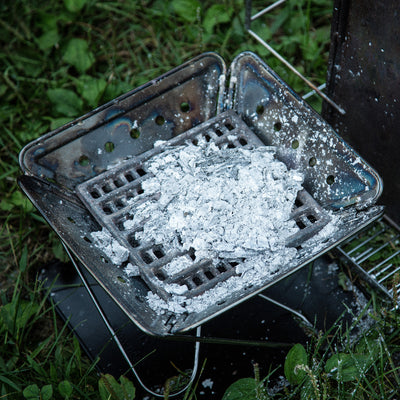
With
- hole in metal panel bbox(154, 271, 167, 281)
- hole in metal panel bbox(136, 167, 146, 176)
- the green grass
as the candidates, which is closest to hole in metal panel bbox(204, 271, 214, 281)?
hole in metal panel bbox(154, 271, 167, 281)

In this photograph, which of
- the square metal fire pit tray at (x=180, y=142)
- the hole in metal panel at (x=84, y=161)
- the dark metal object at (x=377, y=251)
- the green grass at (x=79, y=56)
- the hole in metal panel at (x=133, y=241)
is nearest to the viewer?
the square metal fire pit tray at (x=180, y=142)

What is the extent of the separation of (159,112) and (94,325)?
678 millimetres

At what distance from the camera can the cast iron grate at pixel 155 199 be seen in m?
1.33

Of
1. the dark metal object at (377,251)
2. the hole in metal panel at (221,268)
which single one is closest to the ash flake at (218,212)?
the hole in metal panel at (221,268)

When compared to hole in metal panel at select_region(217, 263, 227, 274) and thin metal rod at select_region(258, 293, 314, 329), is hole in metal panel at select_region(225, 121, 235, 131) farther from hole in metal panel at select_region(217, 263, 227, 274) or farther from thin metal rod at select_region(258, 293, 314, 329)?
thin metal rod at select_region(258, 293, 314, 329)

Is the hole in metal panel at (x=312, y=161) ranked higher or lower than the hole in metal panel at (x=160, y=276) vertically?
higher

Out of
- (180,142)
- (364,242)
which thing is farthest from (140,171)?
(364,242)

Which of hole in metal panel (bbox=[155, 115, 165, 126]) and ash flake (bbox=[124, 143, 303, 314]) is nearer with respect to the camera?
ash flake (bbox=[124, 143, 303, 314])

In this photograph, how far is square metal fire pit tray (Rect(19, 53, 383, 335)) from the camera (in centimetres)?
128

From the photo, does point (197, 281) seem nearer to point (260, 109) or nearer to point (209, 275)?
point (209, 275)

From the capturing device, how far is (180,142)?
153cm

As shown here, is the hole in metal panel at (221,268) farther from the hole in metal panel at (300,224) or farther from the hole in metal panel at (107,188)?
the hole in metal panel at (107,188)

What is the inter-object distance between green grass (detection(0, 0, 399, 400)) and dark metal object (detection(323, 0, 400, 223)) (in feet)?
1.50

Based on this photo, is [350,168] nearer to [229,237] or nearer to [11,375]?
[229,237]
